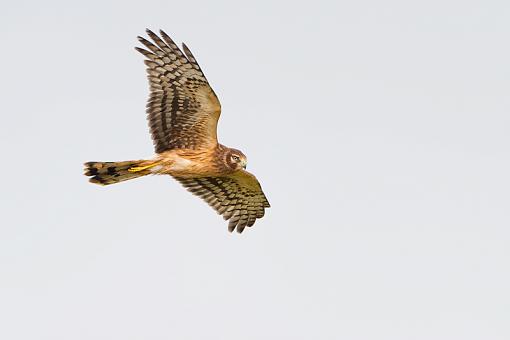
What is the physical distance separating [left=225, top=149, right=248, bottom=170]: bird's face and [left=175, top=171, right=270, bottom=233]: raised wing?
1029 millimetres

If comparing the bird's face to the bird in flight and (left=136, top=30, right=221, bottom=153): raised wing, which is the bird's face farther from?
(left=136, top=30, right=221, bottom=153): raised wing

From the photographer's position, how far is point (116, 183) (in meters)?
18.5

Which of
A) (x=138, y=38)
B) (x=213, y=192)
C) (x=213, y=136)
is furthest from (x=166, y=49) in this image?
(x=213, y=192)

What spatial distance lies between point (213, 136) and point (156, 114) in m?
1.01

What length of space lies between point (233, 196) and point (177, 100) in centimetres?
276

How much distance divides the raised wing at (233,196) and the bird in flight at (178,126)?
755 mm

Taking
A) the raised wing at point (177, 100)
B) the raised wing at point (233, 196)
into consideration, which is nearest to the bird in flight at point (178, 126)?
the raised wing at point (177, 100)

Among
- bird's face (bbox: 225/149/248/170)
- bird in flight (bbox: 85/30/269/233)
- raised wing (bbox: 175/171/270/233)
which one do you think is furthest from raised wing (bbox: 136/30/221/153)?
raised wing (bbox: 175/171/270/233)

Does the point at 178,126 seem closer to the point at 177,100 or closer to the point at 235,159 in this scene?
the point at 177,100

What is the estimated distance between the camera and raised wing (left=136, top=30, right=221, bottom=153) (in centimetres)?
1820

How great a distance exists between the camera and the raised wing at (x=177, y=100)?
18.2 meters

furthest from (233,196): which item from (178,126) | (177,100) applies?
(177,100)

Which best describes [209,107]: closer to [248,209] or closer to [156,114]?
[156,114]

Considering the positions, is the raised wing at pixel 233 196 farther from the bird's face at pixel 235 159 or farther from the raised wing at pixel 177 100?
the raised wing at pixel 177 100
